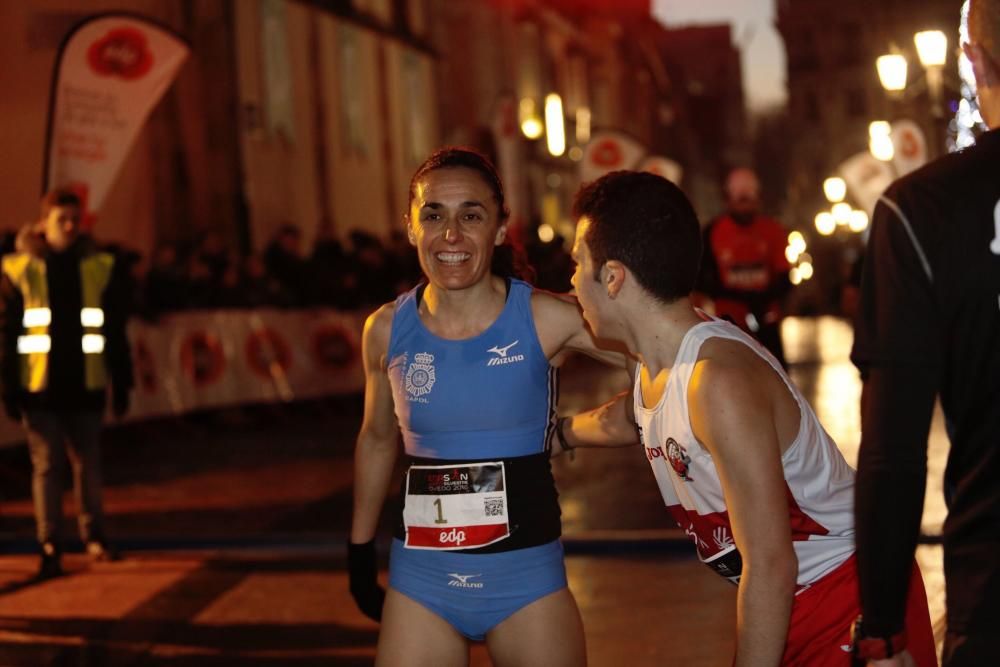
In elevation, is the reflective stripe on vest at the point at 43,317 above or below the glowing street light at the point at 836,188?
below

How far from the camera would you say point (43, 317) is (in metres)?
9.22

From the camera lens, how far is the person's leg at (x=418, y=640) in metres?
4.02

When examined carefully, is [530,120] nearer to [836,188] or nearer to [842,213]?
[836,188]

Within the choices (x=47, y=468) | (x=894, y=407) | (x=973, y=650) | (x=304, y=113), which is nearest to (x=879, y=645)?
(x=973, y=650)

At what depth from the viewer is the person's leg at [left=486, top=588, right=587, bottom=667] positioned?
13.1 feet

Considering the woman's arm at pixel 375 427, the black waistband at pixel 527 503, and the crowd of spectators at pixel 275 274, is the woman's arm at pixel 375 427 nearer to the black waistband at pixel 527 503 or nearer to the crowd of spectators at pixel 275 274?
the black waistband at pixel 527 503

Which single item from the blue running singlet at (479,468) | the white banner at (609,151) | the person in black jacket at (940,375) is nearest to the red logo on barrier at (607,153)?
the white banner at (609,151)

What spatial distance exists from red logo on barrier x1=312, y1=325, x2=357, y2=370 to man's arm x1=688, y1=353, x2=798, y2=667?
15.5 m

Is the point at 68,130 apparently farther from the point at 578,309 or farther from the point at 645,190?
the point at 645,190

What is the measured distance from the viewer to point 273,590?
27.0 ft

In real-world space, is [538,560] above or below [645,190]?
below

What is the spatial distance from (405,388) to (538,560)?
1.84 ft

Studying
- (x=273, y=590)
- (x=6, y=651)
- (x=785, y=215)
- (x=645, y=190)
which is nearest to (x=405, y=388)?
(x=645, y=190)

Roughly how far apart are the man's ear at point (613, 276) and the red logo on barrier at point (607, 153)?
1790 cm
